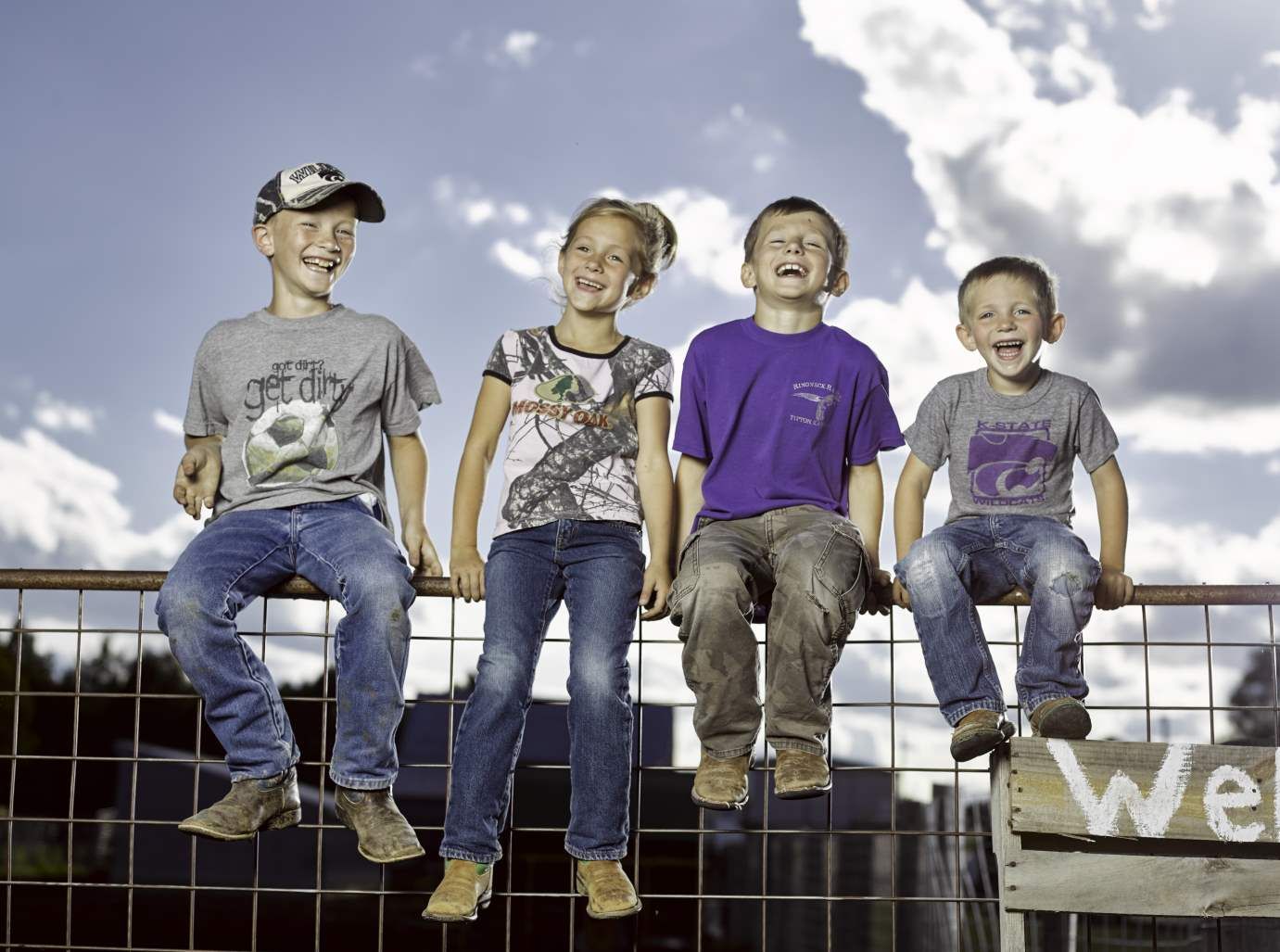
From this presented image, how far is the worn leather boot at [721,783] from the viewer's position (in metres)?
2.88

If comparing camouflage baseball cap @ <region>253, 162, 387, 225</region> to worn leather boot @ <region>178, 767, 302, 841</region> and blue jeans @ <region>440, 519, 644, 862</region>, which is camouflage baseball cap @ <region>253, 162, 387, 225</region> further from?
worn leather boot @ <region>178, 767, 302, 841</region>

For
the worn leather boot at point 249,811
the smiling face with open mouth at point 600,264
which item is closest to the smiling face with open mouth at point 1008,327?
the smiling face with open mouth at point 600,264

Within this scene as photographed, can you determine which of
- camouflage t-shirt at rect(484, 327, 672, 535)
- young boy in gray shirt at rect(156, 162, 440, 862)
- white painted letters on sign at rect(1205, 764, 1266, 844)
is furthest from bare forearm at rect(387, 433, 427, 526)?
white painted letters on sign at rect(1205, 764, 1266, 844)

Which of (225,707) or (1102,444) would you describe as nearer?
(225,707)

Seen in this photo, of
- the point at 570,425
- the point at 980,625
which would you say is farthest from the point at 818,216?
the point at 980,625

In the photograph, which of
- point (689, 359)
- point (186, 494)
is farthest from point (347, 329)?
point (689, 359)

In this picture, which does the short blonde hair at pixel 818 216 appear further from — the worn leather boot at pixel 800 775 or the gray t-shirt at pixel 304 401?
the worn leather boot at pixel 800 775

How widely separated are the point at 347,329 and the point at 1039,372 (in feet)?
6.35

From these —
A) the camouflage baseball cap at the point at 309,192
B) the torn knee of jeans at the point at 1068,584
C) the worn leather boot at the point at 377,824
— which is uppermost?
the camouflage baseball cap at the point at 309,192

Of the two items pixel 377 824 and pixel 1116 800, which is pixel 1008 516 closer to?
pixel 1116 800

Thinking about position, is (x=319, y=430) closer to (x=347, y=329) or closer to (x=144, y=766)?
(x=347, y=329)

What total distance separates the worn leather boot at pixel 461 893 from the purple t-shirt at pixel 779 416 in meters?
1.04

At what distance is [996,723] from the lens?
9.73 ft

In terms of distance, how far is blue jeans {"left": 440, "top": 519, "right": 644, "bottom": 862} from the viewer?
302 centimetres
